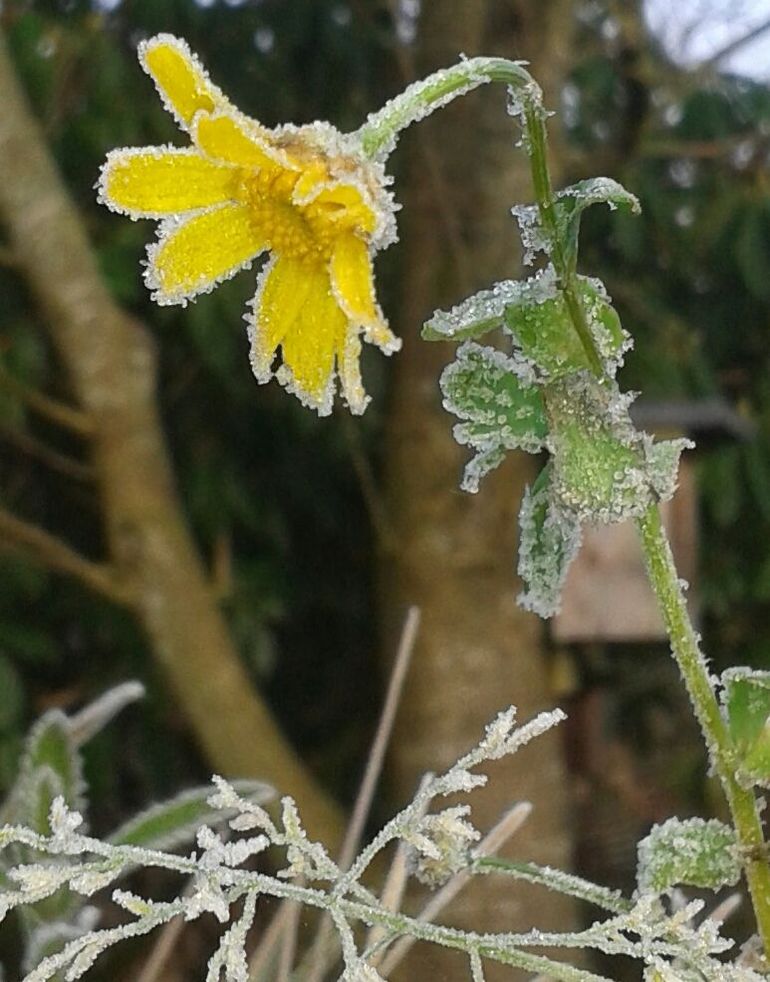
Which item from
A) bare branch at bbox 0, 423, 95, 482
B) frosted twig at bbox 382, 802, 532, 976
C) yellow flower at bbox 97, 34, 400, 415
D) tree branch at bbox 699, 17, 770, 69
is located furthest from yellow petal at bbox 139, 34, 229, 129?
tree branch at bbox 699, 17, 770, 69

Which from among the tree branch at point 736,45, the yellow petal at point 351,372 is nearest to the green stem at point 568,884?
the yellow petal at point 351,372

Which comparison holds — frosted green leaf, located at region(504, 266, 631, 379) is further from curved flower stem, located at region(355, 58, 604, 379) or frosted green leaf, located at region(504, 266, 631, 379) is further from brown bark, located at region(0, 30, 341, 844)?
brown bark, located at region(0, 30, 341, 844)

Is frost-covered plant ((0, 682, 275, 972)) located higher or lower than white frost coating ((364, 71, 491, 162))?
lower

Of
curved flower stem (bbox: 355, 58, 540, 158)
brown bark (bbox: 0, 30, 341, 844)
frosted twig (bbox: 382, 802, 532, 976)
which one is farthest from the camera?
brown bark (bbox: 0, 30, 341, 844)

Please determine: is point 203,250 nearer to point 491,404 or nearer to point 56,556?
point 491,404

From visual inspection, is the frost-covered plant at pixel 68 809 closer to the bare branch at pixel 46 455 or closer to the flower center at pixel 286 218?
the flower center at pixel 286 218

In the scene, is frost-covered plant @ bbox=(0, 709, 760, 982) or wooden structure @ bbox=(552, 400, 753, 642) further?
wooden structure @ bbox=(552, 400, 753, 642)

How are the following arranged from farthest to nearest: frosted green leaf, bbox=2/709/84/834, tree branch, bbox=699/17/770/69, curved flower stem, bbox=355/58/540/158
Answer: tree branch, bbox=699/17/770/69, frosted green leaf, bbox=2/709/84/834, curved flower stem, bbox=355/58/540/158
